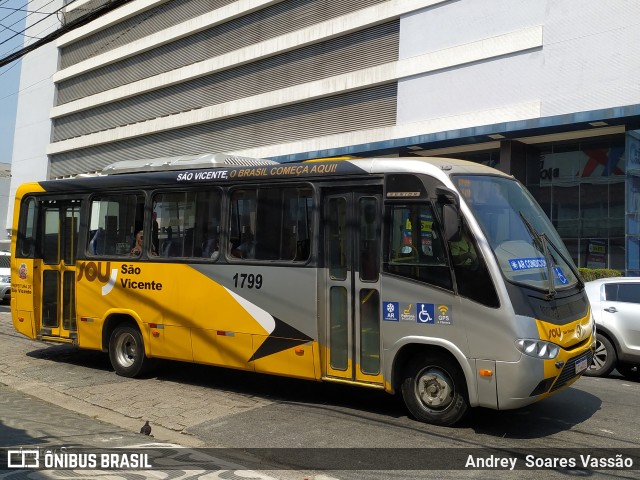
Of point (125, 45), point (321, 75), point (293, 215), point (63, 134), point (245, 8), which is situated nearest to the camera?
point (293, 215)

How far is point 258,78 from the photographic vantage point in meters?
35.0

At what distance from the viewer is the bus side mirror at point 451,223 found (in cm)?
692

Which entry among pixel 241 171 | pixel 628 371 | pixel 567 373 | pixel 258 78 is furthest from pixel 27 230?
pixel 258 78

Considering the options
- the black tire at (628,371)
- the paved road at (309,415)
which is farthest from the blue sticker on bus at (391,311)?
the black tire at (628,371)

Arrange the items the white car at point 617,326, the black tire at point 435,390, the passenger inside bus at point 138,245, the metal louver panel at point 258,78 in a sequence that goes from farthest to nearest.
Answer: the metal louver panel at point 258,78 → the white car at point 617,326 → the passenger inside bus at point 138,245 → the black tire at point 435,390

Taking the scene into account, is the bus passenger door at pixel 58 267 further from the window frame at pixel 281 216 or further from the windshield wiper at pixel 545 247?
the windshield wiper at pixel 545 247

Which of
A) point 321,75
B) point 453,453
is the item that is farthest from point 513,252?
point 321,75

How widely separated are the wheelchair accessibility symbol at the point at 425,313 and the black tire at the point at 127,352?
4.71m

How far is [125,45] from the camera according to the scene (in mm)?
43438

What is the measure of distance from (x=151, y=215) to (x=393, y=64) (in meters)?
20.8

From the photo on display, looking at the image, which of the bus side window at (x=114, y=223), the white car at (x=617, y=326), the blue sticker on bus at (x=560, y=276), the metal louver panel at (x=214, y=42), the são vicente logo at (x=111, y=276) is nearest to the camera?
the blue sticker on bus at (x=560, y=276)

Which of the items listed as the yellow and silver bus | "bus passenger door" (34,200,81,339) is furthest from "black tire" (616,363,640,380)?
"bus passenger door" (34,200,81,339)

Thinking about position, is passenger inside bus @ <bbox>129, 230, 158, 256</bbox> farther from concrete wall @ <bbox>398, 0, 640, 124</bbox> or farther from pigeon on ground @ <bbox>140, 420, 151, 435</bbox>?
concrete wall @ <bbox>398, 0, 640, 124</bbox>

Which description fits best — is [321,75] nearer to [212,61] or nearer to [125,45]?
[212,61]
